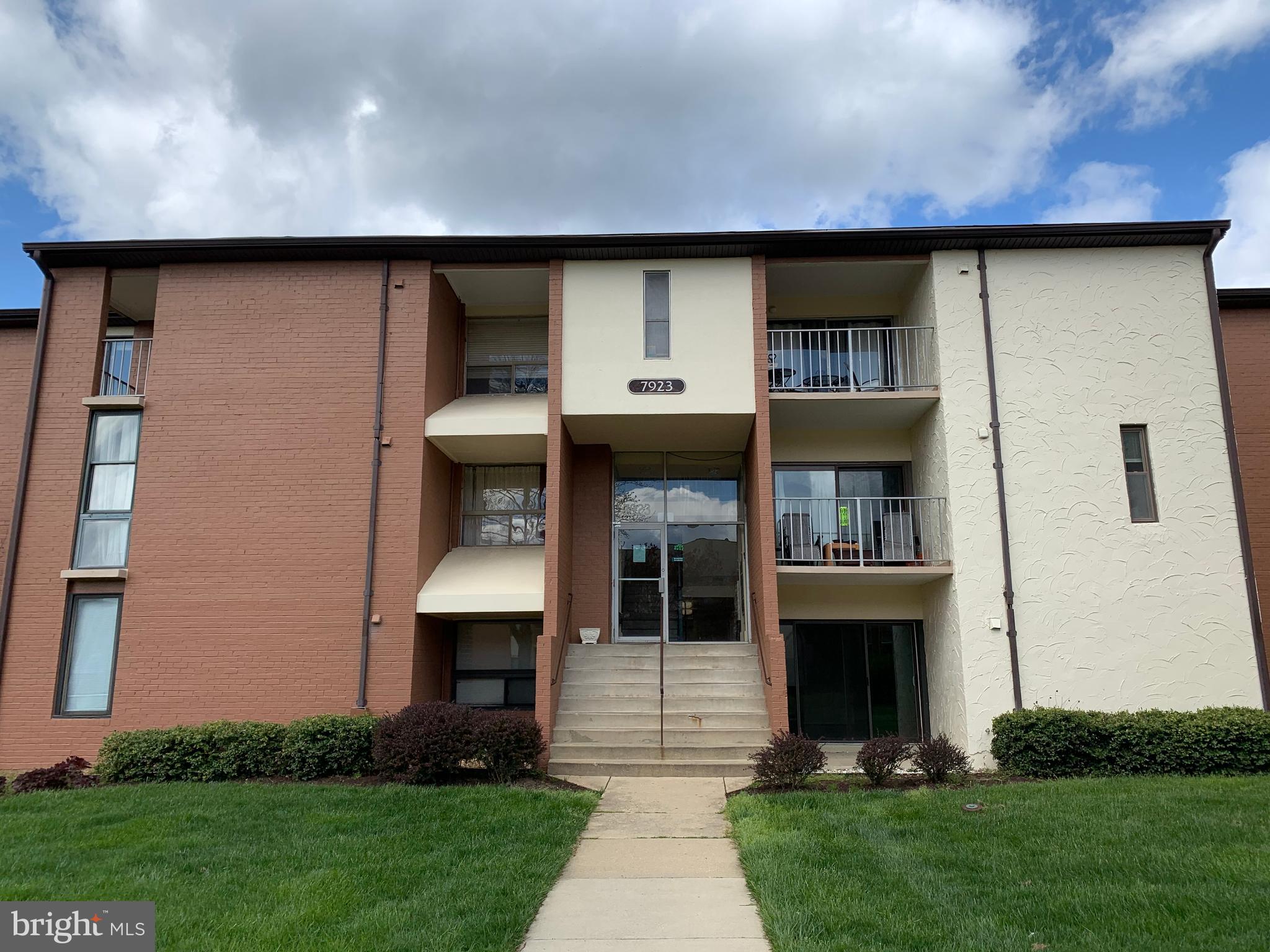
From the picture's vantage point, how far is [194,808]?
9203 mm

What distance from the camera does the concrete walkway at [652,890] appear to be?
559cm

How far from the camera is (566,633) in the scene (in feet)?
47.0

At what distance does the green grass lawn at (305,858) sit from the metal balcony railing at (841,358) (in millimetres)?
8182

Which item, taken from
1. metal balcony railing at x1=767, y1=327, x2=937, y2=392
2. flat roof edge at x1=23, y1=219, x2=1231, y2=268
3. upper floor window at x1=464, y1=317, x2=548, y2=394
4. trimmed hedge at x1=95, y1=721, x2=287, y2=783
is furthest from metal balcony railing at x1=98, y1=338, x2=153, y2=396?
metal balcony railing at x1=767, y1=327, x2=937, y2=392

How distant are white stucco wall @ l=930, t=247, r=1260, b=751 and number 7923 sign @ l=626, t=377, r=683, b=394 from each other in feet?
13.3

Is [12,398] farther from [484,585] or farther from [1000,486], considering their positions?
[1000,486]

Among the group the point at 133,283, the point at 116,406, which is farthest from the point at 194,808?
the point at 133,283

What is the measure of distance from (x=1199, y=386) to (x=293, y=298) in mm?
13862

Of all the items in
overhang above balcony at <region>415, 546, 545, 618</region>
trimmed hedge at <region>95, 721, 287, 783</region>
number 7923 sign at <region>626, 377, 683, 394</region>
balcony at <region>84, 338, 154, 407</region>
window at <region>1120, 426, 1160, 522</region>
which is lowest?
trimmed hedge at <region>95, 721, 287, 783</region>

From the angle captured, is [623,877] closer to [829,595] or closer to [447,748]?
[447,748]

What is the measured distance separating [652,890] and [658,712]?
6425mm

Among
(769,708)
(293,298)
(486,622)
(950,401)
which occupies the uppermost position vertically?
(293,298)

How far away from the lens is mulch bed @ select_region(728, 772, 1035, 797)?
32.7 ft

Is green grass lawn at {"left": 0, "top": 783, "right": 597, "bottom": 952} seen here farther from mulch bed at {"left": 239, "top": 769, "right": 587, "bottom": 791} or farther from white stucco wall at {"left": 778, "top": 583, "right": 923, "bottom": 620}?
white stucco wall at {"left": 778, "top": 583, "right": 923, "bottom": 620}
